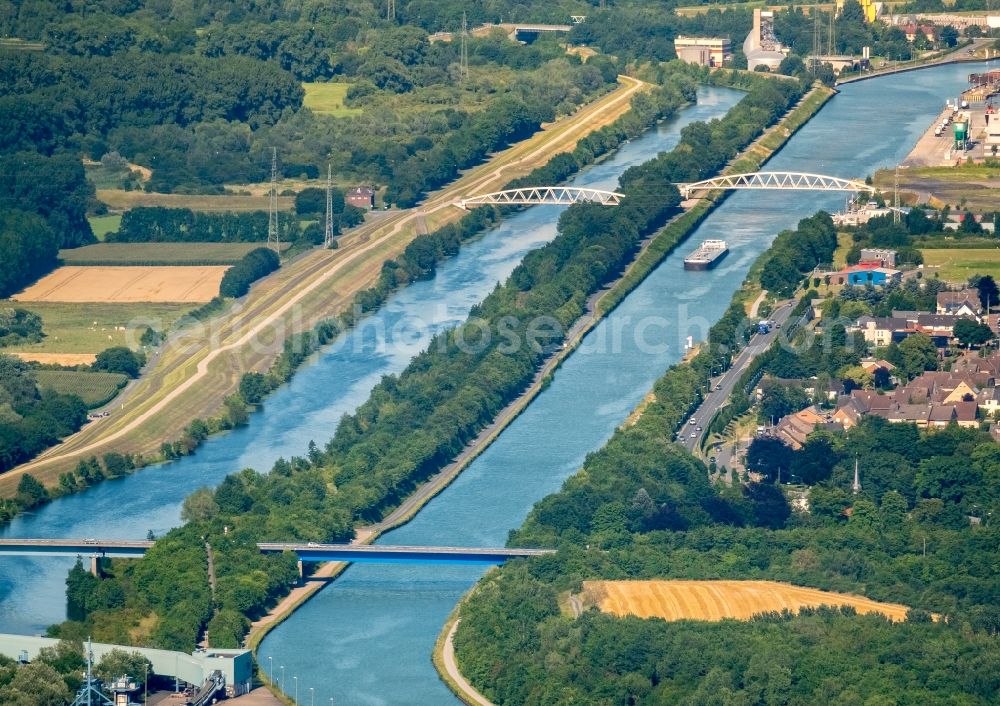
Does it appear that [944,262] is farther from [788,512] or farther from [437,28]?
[437,28]

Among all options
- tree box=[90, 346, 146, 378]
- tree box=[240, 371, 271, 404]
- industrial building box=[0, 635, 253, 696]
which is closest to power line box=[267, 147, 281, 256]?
tree box=[90, 346, 146, 378]

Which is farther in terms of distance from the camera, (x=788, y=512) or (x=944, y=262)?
(x=944, y=262)

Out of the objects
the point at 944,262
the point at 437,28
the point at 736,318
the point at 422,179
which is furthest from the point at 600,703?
the point at 437,28

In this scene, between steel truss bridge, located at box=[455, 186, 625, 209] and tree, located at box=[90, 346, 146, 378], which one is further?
steel truss bridge, located at box=[455, 186, 625, 209]

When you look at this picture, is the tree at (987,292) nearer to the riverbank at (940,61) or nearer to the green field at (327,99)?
the green field at (327,99)

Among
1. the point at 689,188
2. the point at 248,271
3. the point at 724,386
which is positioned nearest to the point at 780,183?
the point at 689,188

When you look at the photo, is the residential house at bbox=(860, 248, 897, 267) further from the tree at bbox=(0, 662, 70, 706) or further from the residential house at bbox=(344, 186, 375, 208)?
the tree at bbox=(0, 662, 70, 706)
